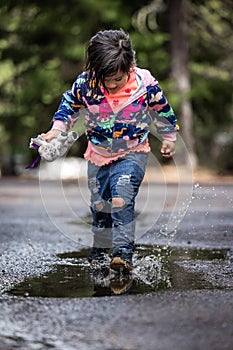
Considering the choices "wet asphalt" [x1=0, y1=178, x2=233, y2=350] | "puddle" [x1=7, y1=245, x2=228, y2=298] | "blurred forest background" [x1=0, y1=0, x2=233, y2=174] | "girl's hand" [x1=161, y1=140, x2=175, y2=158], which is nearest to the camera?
"wet asphalt" [x1=0, y1=178, x2=233, y2=350]

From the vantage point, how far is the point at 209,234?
770 cm

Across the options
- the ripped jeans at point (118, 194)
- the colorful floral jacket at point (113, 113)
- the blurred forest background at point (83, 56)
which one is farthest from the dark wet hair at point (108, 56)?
the blurred forest background at point (83, 56)

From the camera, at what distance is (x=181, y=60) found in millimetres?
20375

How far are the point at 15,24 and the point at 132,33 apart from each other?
406 centimetres

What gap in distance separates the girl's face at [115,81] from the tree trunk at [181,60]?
1453 cm

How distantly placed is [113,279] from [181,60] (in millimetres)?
15803

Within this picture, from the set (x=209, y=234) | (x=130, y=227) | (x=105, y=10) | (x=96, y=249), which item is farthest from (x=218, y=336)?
(x=105, y=10)

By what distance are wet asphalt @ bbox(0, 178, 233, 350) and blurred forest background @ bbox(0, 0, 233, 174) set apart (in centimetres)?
1020

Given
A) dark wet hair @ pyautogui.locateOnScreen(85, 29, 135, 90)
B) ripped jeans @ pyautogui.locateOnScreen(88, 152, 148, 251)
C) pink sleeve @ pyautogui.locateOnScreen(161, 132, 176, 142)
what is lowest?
ripped jeans @ pyautogui.locateOnScreen(88, 152, 148, 251)

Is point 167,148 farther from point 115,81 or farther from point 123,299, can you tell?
point 123,299

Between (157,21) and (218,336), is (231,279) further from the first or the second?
(157,21)

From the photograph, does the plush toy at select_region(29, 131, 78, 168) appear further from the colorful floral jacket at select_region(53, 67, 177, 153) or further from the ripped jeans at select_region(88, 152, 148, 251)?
the ripped jeans at select_region(88, 152, 148, 251)

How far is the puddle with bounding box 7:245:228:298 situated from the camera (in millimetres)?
4543

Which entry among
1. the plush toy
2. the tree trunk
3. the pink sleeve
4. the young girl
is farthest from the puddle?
the tree trunk
